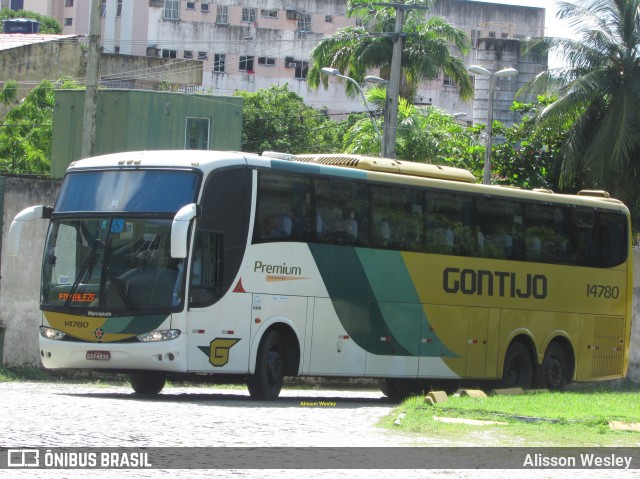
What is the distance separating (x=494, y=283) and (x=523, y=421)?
7536 mm

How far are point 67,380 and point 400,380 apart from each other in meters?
6.51

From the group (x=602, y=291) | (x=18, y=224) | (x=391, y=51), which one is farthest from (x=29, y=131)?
(x=18, y=224)

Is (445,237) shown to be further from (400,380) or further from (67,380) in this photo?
(67,380)

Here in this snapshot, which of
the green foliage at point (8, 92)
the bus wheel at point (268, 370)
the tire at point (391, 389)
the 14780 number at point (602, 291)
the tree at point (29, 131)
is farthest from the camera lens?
the green foliage at point (8, 92)

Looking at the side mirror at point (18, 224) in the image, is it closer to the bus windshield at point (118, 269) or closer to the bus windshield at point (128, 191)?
the bus windshield at point (128, 191)

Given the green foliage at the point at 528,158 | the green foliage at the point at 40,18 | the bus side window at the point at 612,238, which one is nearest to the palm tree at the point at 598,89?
the green foliage at the point at 528,158

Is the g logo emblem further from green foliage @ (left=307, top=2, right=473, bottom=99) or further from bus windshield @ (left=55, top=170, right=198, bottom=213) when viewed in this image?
green foliage @ (left=307, top=2, right=473, bottom=99)

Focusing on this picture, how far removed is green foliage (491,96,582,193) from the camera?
3922 cm

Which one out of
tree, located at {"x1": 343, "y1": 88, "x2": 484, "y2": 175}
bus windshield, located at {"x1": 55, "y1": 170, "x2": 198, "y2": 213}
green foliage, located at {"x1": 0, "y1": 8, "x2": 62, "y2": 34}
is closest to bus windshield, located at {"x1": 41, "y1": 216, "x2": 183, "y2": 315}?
bus windshield, located at {"x1": 55, "y1": 170, "x2": 198, "y2": 213}

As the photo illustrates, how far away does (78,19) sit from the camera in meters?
93.6

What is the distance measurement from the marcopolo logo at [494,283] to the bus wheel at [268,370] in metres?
3.92

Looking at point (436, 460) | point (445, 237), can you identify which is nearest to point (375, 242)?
point (445, 237)

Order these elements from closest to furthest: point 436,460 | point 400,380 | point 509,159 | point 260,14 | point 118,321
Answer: point 436,460 → point 118,321 → point 400,380 → point 509,159 → point 260,14

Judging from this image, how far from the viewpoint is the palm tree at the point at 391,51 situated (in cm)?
4759
